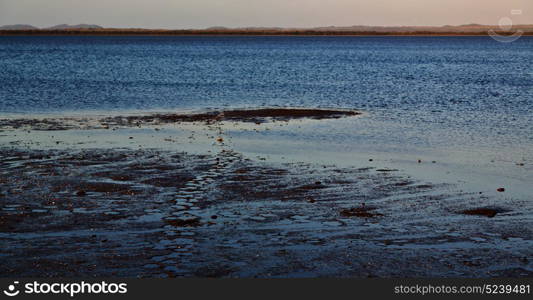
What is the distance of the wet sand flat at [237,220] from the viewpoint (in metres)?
11.4

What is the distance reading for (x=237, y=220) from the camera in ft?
46.9

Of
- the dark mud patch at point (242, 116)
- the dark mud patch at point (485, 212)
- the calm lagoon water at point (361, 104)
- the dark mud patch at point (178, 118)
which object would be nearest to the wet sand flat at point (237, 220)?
the dark mud patch at point (485, 212)

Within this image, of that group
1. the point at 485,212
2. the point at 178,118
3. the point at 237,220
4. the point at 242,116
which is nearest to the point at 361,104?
the point at 242,116

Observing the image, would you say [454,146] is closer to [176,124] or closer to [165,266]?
[176,124]

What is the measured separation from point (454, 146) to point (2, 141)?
1607cm

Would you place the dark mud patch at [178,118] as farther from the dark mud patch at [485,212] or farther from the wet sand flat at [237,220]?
the dark mud patch at [485,212]

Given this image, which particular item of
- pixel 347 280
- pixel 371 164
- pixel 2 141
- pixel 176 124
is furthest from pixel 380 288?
pixel 176 124

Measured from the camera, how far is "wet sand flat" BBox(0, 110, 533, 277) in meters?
11.4

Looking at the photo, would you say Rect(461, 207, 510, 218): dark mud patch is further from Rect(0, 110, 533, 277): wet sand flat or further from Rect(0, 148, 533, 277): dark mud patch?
Rect(0, 148, 533, 277): dark mud patch

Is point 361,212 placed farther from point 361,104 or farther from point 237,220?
point 361,104

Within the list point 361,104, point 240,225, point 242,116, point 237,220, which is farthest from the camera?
point 361,104

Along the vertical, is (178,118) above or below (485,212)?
below

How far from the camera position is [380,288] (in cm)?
Answer: 1015

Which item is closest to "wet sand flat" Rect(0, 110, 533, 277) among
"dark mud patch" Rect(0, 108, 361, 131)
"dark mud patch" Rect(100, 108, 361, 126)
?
"dark mud patch" Rect(0, 108, 361, 131)
